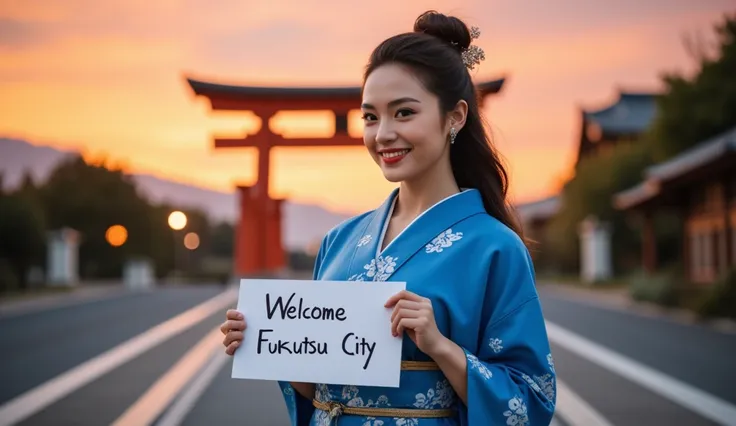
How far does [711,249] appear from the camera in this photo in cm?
2288

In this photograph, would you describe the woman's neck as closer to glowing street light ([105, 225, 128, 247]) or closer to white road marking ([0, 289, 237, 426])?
white road marking ([0, 289, 237, 426])

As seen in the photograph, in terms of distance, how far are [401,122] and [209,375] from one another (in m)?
8.05

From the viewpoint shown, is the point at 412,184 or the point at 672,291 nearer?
the point at 412,184

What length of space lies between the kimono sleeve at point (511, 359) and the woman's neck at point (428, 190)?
0.29m

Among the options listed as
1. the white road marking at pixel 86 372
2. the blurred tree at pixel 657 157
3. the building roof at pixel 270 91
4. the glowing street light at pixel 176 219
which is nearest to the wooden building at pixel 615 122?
the blurred tree at pixel 657 157

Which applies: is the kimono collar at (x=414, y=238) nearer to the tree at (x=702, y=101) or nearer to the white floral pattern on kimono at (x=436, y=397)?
the white floral pattern on kimono at (x=436, y=397)

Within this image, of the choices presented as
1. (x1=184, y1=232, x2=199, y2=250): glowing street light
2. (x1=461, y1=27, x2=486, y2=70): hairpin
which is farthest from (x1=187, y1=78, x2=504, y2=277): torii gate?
(x1=184, y1=232, x2=199, y2=250): glowing street light

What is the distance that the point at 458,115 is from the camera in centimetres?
236

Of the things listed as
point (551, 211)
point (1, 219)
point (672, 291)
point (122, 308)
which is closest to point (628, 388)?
point (672, 291)

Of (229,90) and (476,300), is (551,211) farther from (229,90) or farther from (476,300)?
(476,300)

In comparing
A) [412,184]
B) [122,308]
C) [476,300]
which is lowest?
[122,308]

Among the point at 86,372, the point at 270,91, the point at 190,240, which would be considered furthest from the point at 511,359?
the point at 190,240

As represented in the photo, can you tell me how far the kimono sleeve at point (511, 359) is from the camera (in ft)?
6.95

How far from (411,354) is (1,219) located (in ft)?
90.1
